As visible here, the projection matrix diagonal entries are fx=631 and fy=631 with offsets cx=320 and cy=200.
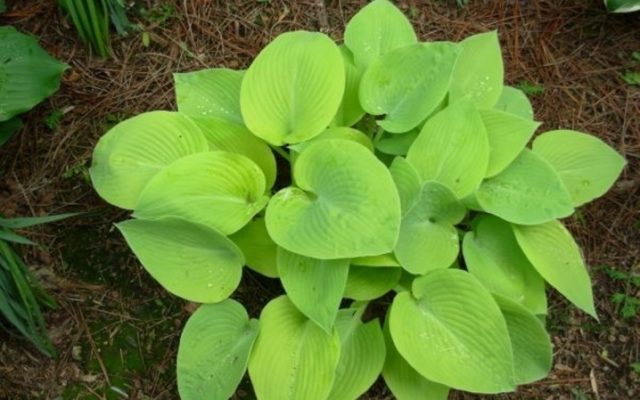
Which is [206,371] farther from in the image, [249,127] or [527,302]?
[527,302]

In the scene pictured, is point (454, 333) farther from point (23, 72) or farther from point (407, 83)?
point (23, 72)

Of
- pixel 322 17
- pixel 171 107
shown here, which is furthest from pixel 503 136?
pixel 171 107

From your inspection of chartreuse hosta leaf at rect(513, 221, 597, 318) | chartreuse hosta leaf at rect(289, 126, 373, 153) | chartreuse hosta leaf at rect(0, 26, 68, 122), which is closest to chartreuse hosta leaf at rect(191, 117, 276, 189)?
chartreuse hosta leaf at rect(289, 126, 373, 153)

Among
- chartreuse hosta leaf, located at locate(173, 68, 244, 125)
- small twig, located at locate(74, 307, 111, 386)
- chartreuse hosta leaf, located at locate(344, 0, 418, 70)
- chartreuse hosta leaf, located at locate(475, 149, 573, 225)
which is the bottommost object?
small twig, located at locate(74, 307, 111, 386)

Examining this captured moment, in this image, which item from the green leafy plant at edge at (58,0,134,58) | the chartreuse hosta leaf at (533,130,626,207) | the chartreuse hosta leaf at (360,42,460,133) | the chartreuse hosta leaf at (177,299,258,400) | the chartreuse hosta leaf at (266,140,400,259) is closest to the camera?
the chartreuse hosta leaf at (266,140,400,259)

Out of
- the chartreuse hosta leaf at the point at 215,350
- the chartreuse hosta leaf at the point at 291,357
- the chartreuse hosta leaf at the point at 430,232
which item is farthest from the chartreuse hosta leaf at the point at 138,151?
the chartreuse hosta leaf at the point at 430,232

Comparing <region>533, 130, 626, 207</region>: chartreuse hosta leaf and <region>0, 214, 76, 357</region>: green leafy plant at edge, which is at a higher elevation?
<region>533, 130, 626, 207</region>: chartreuse hosta leaf

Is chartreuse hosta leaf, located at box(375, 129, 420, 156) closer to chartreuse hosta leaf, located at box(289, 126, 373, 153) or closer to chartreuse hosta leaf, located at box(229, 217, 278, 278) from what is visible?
chartreuse hosta leaf, located at box(289, 126, 373, 153)
